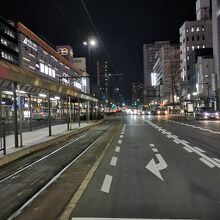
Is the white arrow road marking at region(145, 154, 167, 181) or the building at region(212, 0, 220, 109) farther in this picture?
the building at region(212, 0, 220, 109)

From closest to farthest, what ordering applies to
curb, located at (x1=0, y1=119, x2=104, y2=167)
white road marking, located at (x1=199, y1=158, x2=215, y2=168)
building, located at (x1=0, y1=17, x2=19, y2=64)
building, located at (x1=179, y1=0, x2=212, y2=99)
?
white road marking, located at (x1=199, y1=158, x2=215, y2=168) → curb, located at (x1=0, y1=119, x2=104, y2=167) → building, located at (x1=0, y1=17, x2=19, y2=64) → building, located at (x1=179, y1=0, x2=212, y2=99)

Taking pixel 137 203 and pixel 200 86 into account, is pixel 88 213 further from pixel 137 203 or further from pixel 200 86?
pixel 200 86

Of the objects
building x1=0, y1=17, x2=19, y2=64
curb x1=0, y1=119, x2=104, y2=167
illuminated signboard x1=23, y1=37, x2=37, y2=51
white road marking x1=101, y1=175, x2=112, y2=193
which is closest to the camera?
white road marking x1=101, y1=175, x2=112, y2=193

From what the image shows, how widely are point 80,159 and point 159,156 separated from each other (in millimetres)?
2763

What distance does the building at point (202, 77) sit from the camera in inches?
3489

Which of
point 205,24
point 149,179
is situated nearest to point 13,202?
point 149,179

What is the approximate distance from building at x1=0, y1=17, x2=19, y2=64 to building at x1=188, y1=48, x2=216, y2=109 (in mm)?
48310

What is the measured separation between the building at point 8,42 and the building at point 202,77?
158ft

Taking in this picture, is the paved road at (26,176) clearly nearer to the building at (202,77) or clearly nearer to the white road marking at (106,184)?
the white road marking at (106,184)

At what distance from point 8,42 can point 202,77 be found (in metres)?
52.7

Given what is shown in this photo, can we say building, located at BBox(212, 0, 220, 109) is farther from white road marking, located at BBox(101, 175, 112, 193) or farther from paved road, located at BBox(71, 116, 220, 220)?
white road marking, located at BBox(101, 175, 112, 193)

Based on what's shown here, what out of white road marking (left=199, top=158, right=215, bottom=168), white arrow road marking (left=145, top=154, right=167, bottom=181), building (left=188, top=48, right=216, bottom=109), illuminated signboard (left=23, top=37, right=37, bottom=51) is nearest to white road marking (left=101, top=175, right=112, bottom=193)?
white arrow road marking (left=145, top=154, right=167, bottom=181)

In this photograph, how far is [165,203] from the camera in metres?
6.27

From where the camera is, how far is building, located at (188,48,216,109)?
8862 cm
